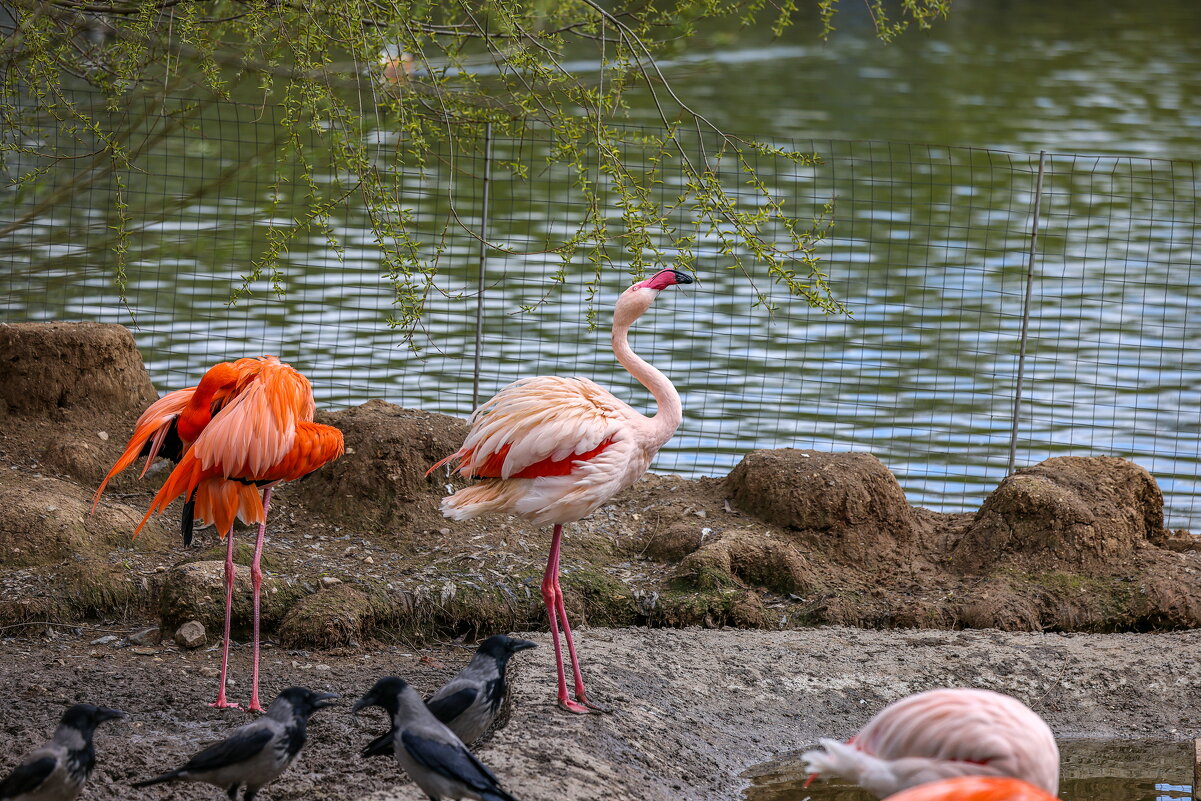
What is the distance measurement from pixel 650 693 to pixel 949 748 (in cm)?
213

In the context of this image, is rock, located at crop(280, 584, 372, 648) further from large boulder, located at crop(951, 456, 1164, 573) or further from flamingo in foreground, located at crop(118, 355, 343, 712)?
large boulder, located at crop(951, 456, 1164, 573)

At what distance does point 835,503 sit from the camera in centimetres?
662

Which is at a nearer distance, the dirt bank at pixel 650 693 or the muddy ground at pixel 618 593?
the dirt bank at pixel 650 693

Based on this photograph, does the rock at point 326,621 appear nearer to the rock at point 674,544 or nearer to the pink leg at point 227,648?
the pink leg at point 227,648

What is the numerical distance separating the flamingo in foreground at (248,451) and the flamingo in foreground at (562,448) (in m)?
0.63

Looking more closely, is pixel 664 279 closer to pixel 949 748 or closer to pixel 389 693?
pixel 389 693

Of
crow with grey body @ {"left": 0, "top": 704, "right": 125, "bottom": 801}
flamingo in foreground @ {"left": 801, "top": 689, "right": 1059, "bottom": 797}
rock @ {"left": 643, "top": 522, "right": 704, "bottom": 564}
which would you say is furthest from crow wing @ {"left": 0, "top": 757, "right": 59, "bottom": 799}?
rock @ {"left": 643, "top": 522, "right": 704, "bottom": 564}

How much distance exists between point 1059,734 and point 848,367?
19.9ft

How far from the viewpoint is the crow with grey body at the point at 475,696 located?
4.06 meters

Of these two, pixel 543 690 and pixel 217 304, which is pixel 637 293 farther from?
pixel 217 304

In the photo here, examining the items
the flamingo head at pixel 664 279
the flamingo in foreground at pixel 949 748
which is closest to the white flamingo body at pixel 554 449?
the flamingo head at pixel 664 279

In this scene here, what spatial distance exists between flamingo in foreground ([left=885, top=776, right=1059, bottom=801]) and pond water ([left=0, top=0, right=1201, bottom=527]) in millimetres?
2859

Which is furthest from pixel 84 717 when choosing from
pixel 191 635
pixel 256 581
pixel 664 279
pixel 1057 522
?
pixel 1057 522

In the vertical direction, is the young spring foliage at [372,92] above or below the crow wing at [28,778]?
above
